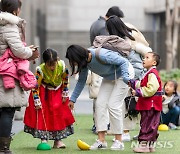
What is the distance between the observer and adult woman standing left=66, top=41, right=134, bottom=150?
8750mm

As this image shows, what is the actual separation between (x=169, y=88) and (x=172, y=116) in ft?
1.58

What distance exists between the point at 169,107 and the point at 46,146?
400 cm

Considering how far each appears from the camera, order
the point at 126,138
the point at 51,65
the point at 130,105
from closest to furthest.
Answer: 1. the point at 51,65
2. the point at 126,138
3. the point at 130,105

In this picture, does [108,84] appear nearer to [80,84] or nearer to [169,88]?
[80,84]

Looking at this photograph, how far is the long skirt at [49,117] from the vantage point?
9.47m

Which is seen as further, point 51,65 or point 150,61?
point 51,65

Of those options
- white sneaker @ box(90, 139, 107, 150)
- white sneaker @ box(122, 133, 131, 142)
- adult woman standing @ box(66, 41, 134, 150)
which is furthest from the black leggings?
white sneaker @ box(122, 133, 131, 142)

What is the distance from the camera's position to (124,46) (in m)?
9.09

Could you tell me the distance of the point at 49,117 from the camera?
376 inches

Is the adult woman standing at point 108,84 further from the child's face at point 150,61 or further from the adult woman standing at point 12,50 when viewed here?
the adult woman standing at point 12,50

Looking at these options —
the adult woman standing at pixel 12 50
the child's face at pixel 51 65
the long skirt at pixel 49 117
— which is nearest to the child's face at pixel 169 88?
the long skirt at pixel 49 117

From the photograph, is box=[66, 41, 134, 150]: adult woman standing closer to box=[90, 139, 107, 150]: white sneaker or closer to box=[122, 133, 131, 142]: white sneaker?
box=[90, 139, 107, 150]: white sneaker

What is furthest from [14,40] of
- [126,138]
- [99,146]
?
[126,138]

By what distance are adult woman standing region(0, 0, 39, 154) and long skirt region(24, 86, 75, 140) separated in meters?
1.21
